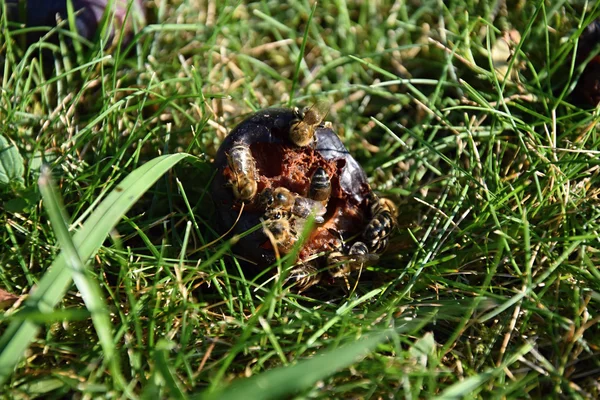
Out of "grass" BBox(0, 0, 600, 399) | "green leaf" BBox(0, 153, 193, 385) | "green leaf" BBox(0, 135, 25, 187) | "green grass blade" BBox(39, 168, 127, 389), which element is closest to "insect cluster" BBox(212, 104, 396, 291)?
"grass" BBox(0, 0, 600, 399)

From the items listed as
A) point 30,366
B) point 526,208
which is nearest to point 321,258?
point 526,208

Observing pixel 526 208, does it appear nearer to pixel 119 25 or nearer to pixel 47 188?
Result: pixel 47 188

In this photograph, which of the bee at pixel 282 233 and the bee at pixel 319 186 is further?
the bee at pixel 319 186

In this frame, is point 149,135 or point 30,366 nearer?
point 30,366

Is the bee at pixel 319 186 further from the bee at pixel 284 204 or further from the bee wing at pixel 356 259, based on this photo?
the bee wing at pixel 356 259

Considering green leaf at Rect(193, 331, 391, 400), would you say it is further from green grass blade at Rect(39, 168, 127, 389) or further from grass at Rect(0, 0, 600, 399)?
green grass blade at Rect(39, 168, 127, 389)

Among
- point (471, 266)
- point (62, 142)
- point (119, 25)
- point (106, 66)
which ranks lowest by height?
point (471, 266)

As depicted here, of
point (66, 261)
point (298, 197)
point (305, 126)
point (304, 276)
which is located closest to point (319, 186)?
point (298, 197)

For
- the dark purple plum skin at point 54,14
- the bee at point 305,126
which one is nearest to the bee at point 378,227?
the bee at point 305,126
